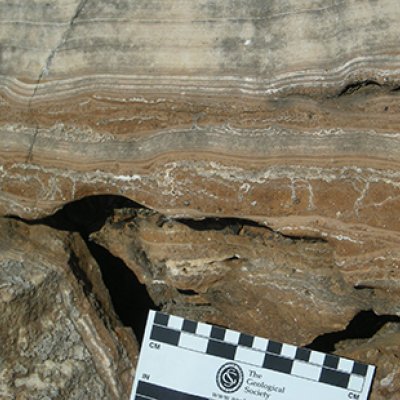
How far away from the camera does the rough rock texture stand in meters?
2.55

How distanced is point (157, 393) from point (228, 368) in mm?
325

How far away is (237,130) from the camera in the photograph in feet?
7.68

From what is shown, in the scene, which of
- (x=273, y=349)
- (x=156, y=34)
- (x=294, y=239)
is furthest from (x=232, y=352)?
(x=156, y=34)

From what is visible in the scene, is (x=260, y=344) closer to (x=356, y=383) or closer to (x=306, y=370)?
(x=306, y=370)

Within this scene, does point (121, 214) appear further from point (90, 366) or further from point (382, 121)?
point (382, 121)

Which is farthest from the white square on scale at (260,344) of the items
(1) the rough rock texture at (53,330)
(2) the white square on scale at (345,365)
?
(1) the rough rock texture at (53,330)

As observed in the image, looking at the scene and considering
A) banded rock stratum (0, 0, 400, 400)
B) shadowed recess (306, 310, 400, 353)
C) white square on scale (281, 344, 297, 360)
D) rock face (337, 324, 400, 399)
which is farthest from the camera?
shadowed recess (306, 310, 400, 353)

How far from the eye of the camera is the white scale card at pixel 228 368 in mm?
2619

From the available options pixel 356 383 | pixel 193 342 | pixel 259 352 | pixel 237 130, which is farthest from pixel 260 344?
pixel 237 130

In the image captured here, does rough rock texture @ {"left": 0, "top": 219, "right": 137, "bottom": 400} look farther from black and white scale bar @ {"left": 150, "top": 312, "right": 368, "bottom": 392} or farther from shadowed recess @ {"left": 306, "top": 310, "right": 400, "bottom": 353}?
shadowed recess @ {"left": 306, "top": 310, "right": 400, "bottom": 353}

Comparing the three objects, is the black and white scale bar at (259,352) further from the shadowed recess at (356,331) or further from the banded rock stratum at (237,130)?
the shadowed recess at (356,331)

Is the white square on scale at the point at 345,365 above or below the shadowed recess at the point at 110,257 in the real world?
below

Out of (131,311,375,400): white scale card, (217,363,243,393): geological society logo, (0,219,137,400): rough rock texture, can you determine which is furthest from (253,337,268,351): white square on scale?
(0,219,137,400): rough rock texture

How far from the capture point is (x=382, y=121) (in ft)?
7.38
